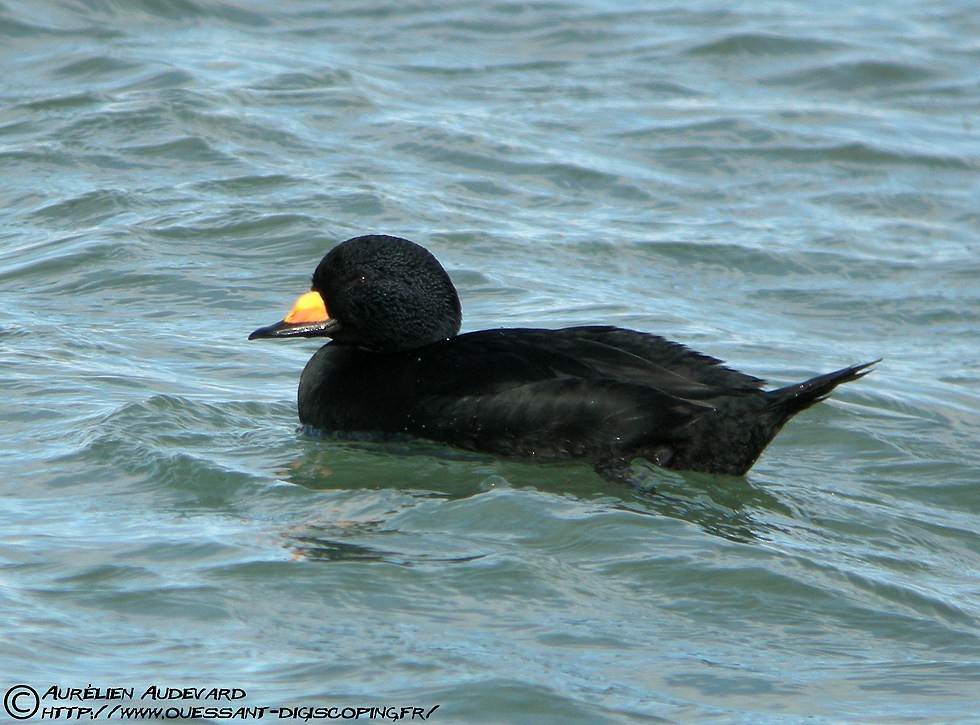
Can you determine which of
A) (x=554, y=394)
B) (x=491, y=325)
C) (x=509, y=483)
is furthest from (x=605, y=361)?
(x=491, y=325)

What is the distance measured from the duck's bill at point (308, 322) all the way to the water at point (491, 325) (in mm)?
435

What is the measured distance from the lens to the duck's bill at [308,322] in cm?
696

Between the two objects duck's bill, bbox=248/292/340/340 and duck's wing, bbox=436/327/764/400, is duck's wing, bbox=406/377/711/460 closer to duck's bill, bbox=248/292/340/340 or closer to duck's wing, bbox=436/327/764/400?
duck's wing, bbox=436/327/764/400

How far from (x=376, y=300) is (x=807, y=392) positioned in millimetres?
1891

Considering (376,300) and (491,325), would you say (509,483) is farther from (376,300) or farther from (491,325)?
(491,325)

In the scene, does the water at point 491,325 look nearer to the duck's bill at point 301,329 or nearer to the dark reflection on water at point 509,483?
the dark reflection on water at point 509,483

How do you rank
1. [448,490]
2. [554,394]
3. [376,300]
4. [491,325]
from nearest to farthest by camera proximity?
[448,490] → [554,394] → [376,300] → [491,325]

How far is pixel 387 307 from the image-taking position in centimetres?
695

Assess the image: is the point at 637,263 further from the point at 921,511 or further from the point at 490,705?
the point at 490,705

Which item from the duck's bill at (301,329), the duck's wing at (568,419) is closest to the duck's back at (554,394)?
the duck's wing at (568,419)

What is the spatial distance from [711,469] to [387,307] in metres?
1.58

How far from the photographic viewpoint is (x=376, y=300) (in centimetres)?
694

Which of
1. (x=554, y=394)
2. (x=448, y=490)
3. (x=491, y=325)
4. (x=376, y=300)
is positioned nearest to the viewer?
(x=448, y=490)

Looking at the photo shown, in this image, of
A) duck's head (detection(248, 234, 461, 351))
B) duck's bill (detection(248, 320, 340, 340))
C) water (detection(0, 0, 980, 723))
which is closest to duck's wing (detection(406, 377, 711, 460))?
water (detection(0, 0, 980, 723))
